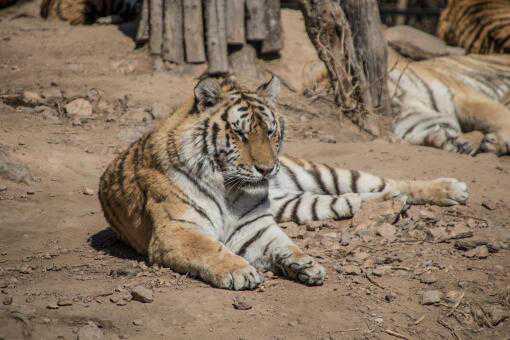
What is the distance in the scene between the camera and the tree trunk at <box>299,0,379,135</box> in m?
5.73

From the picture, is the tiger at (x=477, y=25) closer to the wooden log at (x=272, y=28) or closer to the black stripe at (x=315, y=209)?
the wooden log at (x=272, y=28)

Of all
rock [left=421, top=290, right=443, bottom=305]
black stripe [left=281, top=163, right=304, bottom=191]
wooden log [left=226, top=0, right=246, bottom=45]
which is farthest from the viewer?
wooden log [left=226, top=0, right=246, bottom=45]

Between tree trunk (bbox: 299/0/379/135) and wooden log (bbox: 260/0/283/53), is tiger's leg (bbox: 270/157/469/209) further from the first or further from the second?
wooden log (bbox: 260/0/283/53)

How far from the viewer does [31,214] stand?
4367 millimetres

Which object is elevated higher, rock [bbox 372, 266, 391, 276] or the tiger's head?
the tiger's head

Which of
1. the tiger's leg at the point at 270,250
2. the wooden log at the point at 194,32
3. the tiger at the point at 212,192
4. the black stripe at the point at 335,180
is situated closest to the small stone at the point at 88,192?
the tiger at the point at 212,192

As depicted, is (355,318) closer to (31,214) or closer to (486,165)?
(31,214)

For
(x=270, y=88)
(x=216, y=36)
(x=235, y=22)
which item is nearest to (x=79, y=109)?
(x=216, y=36)

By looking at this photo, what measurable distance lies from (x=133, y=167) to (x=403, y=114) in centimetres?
325

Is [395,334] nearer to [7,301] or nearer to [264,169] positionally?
[264,169]

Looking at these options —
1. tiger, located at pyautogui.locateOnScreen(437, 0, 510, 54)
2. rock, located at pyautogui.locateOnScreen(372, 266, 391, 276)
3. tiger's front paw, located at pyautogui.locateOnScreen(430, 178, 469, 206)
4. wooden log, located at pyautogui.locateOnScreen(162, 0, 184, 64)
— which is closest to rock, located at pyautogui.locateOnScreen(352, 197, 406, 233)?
tiger's front paw, located at pyautogui.locateOnScreen(430, 178, 469, 206)

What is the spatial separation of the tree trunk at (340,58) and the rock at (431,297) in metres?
2.90

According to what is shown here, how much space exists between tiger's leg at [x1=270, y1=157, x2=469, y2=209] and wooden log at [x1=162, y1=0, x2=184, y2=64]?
7.24 ft

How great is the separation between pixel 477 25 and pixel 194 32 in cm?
413
